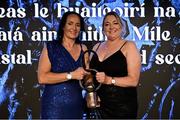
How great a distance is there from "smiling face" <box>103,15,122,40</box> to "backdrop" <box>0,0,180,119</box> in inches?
38.0

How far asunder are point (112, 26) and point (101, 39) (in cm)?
99

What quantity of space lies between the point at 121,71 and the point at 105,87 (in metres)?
0.15

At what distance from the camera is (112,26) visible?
247 cm

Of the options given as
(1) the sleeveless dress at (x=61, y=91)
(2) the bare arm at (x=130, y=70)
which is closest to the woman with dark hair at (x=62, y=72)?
(1) the sleeveless dress at (x=61, y=91)

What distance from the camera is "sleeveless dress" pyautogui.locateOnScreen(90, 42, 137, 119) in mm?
2418

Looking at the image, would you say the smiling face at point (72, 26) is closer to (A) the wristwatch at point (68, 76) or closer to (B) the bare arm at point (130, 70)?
(A) the wristwatch at point (68, 76)

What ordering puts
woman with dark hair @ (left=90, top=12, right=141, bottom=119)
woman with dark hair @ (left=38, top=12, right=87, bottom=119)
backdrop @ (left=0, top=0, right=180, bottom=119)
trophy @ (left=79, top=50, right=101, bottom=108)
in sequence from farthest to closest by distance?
backdrop @ (left=0, top=0, right=180, bottom=119) → woman with dark hair @ (left=38, top=12, right=87, bottom=119) → woman with dark hair @ (left=90, top=12, right=141, bottom=119) → trophy @ (left=79, top=50, right=101, bottom=108)

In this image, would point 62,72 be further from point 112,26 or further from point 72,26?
point 112,26

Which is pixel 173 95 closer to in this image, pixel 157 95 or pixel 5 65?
pixel 157 95

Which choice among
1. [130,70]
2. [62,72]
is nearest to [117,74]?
[130,70]

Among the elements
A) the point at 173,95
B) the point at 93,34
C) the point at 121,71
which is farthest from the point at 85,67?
the point at 173,95

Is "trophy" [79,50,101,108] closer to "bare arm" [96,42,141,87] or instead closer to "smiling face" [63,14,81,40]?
"bare arm" [96,42,141,87]

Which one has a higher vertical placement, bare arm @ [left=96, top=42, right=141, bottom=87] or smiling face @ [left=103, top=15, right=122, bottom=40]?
smiling face @ [left=103, top=15, right=122, bottom=40]

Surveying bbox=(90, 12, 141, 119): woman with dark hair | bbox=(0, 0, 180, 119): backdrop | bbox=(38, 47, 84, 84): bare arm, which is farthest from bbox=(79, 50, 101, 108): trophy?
bbox=(0, 0, 180, 119): backdrop
